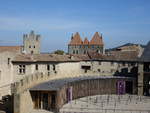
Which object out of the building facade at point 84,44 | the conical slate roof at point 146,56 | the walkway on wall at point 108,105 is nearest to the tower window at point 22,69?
the walkway on wall at point 108,105

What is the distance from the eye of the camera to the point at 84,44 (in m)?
95.8

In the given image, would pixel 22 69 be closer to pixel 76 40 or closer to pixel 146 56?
pixel 146 56

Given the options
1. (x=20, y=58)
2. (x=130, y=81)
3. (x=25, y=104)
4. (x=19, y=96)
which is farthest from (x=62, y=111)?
(x=130, y=81)

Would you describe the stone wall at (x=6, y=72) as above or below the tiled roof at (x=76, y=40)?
below

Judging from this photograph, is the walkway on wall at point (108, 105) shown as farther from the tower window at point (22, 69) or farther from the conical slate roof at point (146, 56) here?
the tower window at point (22, 69)

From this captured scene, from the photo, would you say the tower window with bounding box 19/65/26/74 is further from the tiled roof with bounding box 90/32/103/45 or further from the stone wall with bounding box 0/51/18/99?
the tiled roof with bounding box 90/32/103/45

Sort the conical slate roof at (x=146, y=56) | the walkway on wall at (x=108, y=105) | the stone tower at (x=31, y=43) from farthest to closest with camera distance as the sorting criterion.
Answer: the stone tower at (x=31, y=43), the conical slate roof at (x=146, y=56), the walkway on wall at (x=108, y=105)

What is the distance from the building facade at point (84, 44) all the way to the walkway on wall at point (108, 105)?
174ft

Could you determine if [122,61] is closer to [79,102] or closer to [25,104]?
[79,102]

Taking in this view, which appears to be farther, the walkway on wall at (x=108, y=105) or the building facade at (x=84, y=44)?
the building facade at (x=84, y=44)

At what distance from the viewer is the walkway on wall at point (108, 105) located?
28.7 metres

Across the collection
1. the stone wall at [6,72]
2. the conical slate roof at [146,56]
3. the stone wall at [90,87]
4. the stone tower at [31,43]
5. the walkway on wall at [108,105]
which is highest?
the stone tower at [31,43]

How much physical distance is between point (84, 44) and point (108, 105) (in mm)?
64192

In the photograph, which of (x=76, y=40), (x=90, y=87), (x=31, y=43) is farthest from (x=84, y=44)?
(x=90, y=87)
